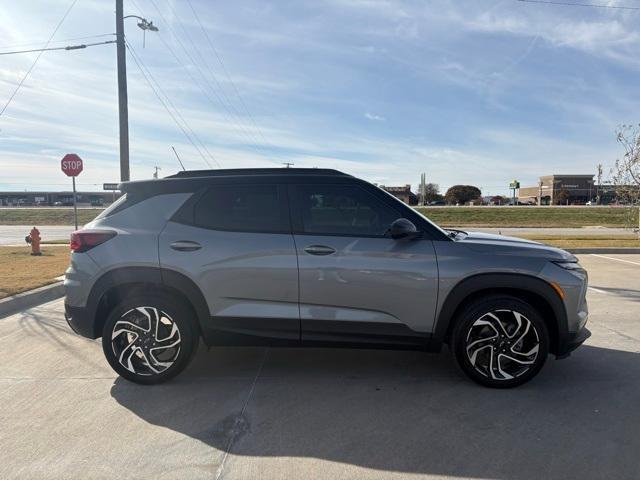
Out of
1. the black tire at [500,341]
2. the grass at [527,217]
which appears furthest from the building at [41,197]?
the black tire at [500,341]

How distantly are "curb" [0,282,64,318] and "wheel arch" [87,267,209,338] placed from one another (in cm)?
346

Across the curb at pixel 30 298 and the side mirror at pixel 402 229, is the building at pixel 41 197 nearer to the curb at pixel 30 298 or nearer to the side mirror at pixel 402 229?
the curb at pixel 30 298

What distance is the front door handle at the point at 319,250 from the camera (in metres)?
3.80

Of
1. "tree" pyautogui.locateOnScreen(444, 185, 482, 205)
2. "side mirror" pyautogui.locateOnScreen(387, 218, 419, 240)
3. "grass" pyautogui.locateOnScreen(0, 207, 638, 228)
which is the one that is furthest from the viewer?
"tree" pyautogui.locateOnScreen(444, 185, 482, 205)

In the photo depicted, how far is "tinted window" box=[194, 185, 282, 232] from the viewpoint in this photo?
13.0 ft

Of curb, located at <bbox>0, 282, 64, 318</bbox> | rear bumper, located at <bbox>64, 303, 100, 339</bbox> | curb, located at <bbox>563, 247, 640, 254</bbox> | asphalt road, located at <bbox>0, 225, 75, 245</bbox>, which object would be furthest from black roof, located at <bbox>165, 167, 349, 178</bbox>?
asphalt road, located at <bbox>0, 225, 75, 245</bbox>

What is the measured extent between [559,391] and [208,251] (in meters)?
3.12

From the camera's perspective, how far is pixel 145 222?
13.1ft

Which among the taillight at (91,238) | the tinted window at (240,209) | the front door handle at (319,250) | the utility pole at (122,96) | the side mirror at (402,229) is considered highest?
the utility pole at (122,96)

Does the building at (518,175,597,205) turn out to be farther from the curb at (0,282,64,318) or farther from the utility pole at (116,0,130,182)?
the curb at (0,282,64,318)

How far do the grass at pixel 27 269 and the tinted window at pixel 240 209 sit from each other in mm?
4742

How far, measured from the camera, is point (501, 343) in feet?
12.6

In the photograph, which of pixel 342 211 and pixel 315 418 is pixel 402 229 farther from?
pixel 315 418

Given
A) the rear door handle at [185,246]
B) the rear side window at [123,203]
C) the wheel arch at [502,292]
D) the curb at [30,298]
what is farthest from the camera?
the curb at [30,298]
